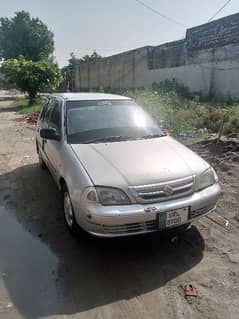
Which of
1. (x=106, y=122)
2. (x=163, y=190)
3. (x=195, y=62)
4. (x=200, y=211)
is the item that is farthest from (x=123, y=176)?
(x=195, y=62)

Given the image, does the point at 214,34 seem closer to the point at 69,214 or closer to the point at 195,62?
the point at 195,62

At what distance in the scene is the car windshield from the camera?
3801mm

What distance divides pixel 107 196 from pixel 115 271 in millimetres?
737

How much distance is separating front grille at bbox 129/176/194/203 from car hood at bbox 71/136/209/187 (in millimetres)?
48

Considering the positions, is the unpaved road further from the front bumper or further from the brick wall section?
the brick wall section

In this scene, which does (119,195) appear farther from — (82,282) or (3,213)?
(3,213)

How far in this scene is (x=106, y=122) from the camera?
159 inches

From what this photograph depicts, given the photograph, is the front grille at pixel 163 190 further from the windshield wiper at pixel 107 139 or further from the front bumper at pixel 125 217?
the windshield wiper at pixel 107 139

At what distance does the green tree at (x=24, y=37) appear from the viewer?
120 ft

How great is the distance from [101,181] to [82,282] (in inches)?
37.0

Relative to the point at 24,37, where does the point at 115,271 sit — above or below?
below

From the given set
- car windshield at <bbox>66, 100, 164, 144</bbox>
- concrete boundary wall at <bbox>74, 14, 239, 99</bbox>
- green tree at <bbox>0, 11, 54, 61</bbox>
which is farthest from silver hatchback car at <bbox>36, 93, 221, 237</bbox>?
green tree at <bbox>0, 11, 54, 61</bbox>

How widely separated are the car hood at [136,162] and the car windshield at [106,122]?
7.9 inches

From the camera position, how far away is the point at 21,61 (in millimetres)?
20250
